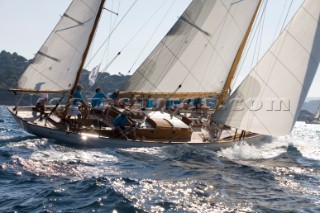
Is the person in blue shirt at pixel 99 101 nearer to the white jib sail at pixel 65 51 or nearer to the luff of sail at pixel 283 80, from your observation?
the white jib sail at pixel 65 51

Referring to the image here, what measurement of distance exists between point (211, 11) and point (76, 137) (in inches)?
369

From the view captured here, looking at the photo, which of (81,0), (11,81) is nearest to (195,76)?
(81,0)

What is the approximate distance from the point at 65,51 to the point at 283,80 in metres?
9.47

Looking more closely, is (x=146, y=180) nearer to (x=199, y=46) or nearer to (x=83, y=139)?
(x=83, y=139)

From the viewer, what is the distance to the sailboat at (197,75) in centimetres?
1569

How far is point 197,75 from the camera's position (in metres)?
18.9

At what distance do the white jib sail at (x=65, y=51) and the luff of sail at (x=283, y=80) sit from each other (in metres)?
7.23

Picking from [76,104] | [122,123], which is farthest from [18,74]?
[122,123]

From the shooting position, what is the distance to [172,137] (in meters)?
16.2

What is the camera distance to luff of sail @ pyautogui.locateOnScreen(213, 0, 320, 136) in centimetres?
1568

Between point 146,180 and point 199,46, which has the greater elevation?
point 199,46

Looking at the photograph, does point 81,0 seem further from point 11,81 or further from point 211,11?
point 11,81

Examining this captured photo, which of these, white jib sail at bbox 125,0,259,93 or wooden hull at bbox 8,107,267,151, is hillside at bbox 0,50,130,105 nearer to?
white jib sail at bbox 125,0,259,93

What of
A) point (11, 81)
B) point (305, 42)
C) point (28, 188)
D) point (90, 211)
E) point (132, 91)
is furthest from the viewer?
point (11, 81)
